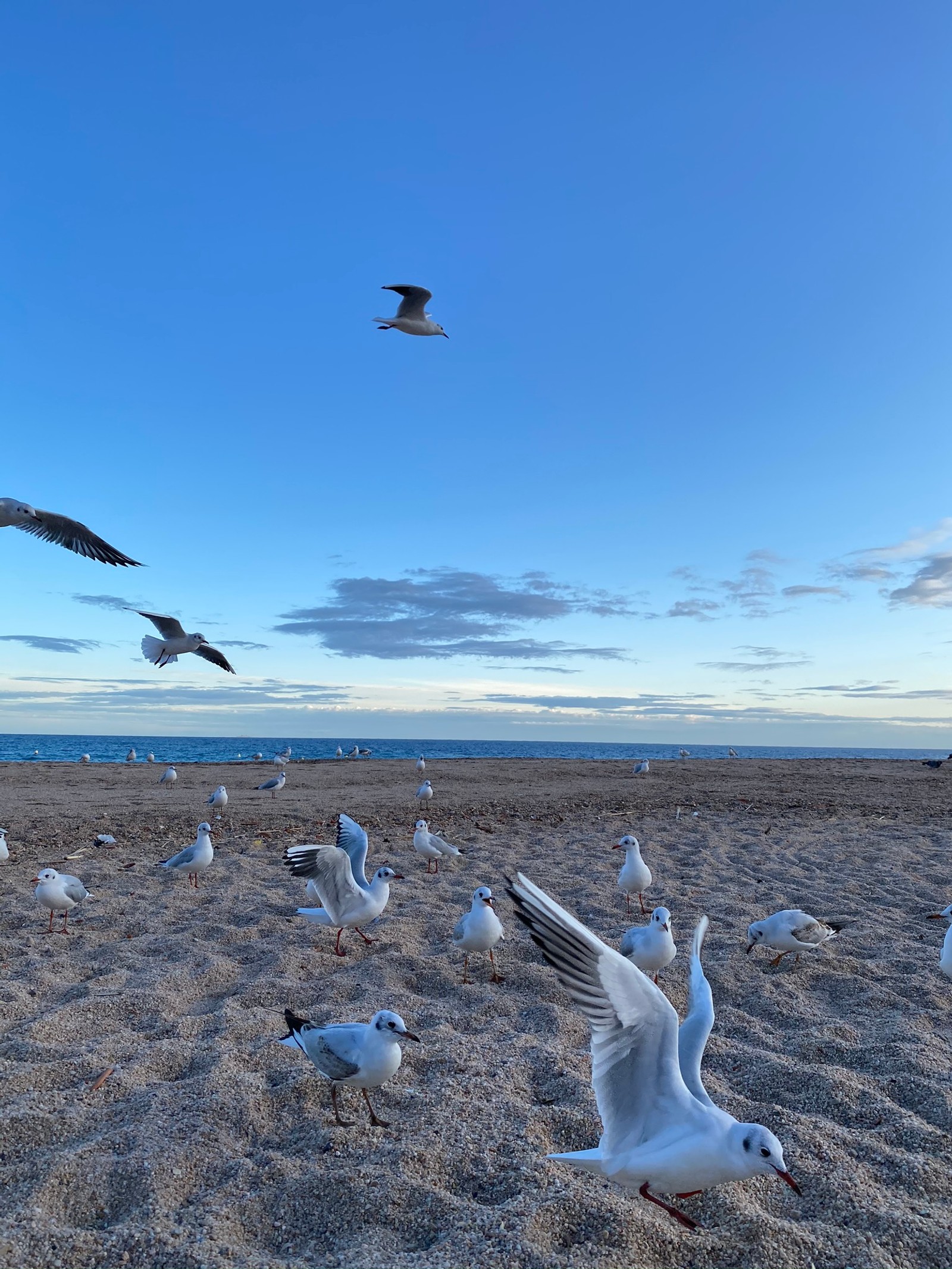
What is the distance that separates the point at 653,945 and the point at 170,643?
8.50 meters

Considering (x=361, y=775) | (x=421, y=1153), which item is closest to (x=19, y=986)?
(x=421, y=1153)

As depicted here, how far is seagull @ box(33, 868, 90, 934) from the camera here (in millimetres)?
5941

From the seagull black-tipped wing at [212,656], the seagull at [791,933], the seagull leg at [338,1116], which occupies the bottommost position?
the seagull leg at [338,1116]

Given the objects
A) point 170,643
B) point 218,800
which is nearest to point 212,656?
point 170,643

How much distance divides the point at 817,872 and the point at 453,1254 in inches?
266

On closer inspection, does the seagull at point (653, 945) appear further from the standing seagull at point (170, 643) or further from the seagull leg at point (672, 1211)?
the standing seagull at point (170, 643)

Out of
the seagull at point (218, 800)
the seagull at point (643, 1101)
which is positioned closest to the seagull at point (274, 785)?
the seagull at point (218, 800)

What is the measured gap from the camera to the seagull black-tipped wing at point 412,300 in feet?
33.4

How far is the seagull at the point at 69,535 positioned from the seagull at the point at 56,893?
383 centimetres

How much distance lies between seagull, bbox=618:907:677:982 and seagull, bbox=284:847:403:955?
1.83m

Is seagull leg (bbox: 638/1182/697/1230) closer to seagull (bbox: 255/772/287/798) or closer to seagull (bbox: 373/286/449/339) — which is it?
seagull (bbox: 373/286/449/339)

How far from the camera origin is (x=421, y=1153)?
117 inches

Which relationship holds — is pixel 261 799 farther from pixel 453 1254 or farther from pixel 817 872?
pixel 453 1254

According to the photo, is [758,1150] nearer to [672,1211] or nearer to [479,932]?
[672,1211]
